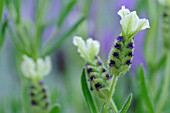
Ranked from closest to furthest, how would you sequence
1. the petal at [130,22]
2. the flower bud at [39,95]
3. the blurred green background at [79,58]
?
1. the petal at [130,22]
2. the flower bud at [39,95]
3. the blurred green background at [79,58]

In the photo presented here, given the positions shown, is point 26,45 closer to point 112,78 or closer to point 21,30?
point 21,30

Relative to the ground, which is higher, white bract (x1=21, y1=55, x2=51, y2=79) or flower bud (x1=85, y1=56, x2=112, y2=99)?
white bract (x1=21, y1=55, x2=51, y2=79)

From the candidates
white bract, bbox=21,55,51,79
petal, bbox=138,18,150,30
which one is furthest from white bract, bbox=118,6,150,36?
white bract, bbox=21,55,51,79

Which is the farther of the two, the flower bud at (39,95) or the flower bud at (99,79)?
the flower bud at (39,95)

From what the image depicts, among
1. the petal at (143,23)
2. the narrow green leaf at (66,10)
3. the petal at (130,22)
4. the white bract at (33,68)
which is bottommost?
the petal at (143,23)

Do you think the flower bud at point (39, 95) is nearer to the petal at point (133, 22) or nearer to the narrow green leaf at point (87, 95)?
the narrow green leaf at point (87, 95)

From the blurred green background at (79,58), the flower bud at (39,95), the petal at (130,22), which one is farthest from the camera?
the blurred green background at (79,58)

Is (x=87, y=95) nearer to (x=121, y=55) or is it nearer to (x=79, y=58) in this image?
(x=121, y=55)

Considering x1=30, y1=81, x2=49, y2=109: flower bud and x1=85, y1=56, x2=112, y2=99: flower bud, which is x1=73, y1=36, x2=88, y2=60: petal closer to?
x1=85, y1=56, x2=112, y2=99: flower bud

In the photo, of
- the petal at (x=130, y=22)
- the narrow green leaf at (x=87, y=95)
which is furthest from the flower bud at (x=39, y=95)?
the petal at (x=130, y=22)
